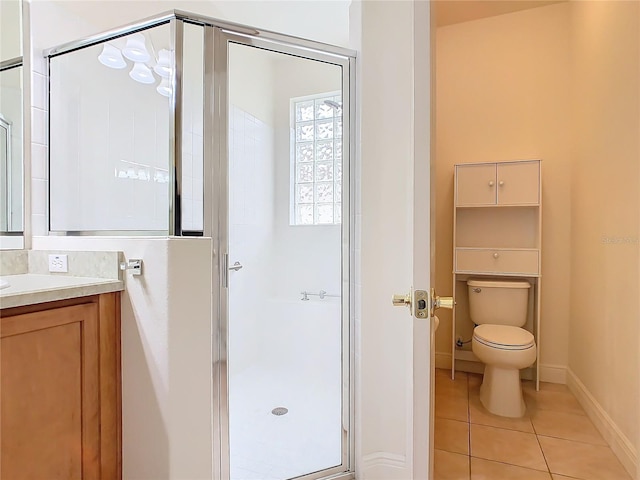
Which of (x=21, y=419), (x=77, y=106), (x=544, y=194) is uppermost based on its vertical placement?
(x=77, y=106)

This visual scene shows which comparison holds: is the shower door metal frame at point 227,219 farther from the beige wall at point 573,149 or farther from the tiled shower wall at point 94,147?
the beige wall at point 573,149

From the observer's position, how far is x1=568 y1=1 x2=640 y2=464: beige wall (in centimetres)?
167

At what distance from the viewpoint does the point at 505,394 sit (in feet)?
7.07

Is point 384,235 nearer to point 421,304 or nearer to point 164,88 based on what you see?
point 421,304

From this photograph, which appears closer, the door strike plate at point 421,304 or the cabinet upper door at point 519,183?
the door strike plate at point 421,304

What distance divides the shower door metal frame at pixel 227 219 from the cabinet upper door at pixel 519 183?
1424 millimetres

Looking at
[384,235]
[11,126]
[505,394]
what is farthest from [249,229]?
[505,394]

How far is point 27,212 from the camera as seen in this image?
1541mm

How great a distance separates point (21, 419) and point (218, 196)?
0.96m

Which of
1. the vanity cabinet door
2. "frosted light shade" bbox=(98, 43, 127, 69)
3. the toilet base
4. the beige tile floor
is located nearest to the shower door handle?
the vanity cabinet door

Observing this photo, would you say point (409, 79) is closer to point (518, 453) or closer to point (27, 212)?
point (27, 212)

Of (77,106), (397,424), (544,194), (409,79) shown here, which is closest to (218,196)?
(77,106)

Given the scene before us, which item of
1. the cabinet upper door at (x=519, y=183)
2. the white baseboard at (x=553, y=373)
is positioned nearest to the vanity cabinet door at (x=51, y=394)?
the cabinet upper door at (x=519, y=183)

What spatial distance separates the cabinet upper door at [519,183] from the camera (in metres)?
2.44
